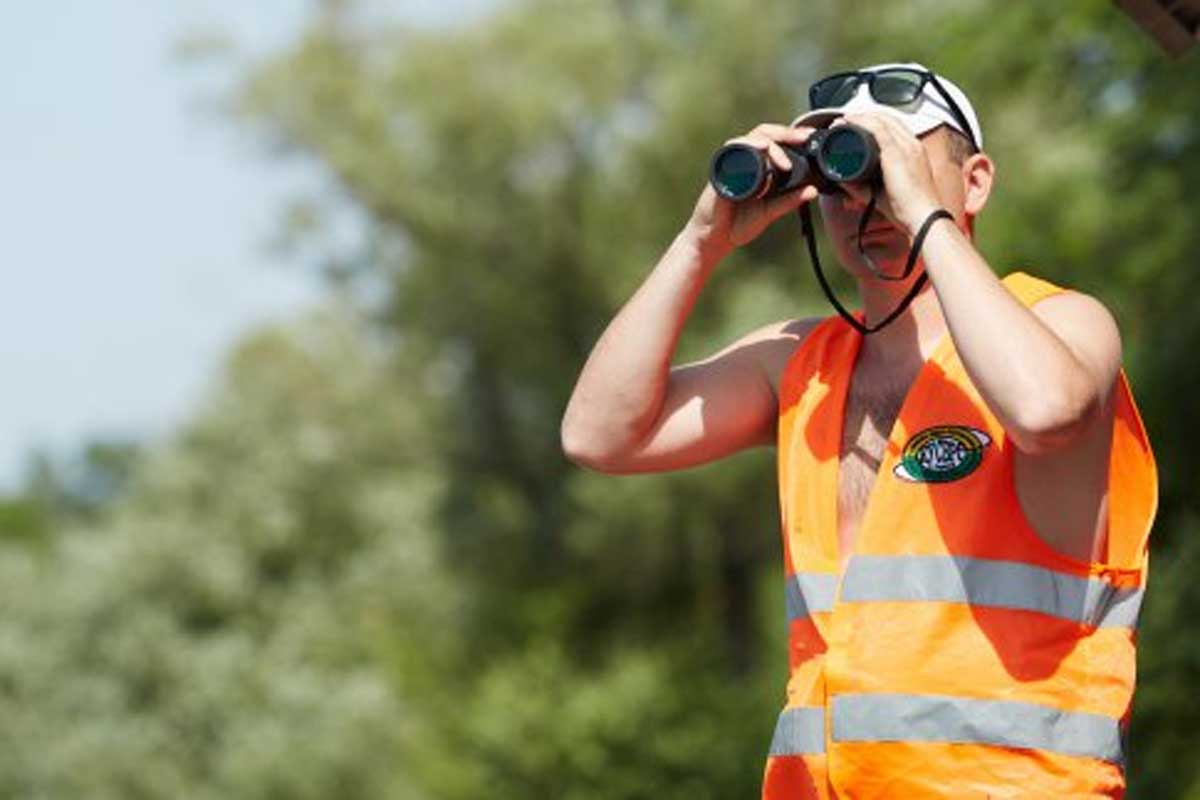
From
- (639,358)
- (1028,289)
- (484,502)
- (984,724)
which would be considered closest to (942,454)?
(1028,289)

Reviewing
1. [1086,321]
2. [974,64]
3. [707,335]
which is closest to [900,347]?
[1086,321]

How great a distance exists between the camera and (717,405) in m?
4.66

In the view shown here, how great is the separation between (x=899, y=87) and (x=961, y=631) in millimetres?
1005

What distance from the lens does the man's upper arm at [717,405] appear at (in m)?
4.66

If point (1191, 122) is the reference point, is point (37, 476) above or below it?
above

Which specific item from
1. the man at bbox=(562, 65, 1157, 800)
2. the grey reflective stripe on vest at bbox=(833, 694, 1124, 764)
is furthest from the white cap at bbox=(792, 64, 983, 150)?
the grey reflective stripe on vest at bbox=(833, 694, 1124, 764)

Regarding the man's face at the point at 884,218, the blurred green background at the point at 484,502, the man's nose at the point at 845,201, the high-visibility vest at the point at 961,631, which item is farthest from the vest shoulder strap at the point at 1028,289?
the blurred green background at the point at 484,502

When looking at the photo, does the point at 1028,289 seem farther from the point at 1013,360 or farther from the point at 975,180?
the point at 1013,360

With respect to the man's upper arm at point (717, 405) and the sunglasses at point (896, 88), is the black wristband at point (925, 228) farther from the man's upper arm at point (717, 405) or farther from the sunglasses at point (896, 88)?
the man's upper arm at point (717, 405)

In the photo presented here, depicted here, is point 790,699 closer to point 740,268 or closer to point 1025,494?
point 1025,494

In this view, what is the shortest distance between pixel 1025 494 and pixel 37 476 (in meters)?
85.6

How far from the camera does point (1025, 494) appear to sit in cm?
406

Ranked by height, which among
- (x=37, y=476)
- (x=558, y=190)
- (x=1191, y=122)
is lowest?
(x=1191, y=122)

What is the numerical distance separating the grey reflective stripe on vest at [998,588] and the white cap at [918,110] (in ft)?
2.62
